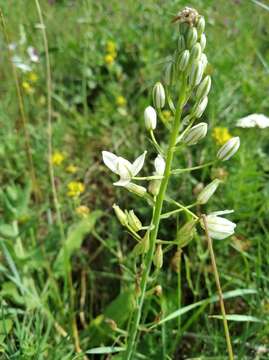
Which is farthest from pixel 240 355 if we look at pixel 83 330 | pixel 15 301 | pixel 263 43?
pixel 263 43

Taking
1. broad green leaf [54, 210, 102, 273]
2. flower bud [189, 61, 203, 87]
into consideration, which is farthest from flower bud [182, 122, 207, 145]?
broad green leaf [54, 210, 102, 273]

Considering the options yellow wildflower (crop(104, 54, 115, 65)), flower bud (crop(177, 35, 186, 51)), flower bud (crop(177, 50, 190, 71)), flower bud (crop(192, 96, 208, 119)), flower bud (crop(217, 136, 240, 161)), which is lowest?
yellow wildflower (crop(104, 54, 115, 65))

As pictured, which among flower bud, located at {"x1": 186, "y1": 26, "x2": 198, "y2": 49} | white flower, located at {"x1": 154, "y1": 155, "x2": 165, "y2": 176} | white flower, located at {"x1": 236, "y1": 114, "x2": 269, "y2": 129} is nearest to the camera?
flower bud, located at {"x1": 186, "y1": 26, "x2": 198, "y2": 49}

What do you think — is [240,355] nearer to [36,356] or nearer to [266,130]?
[36,356]

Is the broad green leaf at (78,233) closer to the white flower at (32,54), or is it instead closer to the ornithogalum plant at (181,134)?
the ornithogalum plant at (181,134)

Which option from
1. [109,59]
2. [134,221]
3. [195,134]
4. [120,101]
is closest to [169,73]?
[195,134]

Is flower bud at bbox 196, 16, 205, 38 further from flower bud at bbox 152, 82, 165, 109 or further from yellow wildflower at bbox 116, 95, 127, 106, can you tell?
yellow wildflower at bbox 116, 95, 127, 106

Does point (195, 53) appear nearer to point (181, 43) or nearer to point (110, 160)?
point (181, 43)
